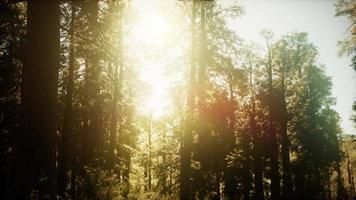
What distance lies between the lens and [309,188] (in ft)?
97.7

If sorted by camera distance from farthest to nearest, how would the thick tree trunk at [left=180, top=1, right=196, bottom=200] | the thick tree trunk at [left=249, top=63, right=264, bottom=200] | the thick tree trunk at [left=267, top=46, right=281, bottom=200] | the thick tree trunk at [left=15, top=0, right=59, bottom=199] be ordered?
the thick tree trunk at [left=267, top=46, right=281, bottom=200]
the thick tree trunk at [left=249, top=63, right=264, bottom=200]
the thick tree trunk at [left=180, top=1, right=196, bottom=200]
the thick tree trunk at [left=15, top=0, right=59, bottom=199]

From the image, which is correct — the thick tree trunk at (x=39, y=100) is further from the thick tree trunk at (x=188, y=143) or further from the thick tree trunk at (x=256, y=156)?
the thick tree trunk at (x=256, y=156)

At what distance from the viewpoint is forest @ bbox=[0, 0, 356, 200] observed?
6.02m

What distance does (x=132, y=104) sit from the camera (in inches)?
1059

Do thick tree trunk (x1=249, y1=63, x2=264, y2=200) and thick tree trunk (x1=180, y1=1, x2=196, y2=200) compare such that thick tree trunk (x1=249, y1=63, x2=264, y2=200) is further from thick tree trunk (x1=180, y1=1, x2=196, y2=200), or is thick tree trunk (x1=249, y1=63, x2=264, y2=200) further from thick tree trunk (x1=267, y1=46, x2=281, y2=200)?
thick tree trunk (x1=180, y1=1, x2=196, y2=200)

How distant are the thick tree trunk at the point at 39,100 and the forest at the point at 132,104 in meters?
0.02

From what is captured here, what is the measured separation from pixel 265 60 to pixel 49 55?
26.4 m

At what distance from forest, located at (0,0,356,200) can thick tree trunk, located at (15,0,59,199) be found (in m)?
0.02

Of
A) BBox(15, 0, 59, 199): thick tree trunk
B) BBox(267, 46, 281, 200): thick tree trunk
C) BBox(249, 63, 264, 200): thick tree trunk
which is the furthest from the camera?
BBox(267, 46, 281, 200): thick tree trunk

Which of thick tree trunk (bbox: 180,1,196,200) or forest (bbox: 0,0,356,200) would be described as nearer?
forest (bbox: 0,0,356,200)

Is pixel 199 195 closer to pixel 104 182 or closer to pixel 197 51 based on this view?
pixel 104 182

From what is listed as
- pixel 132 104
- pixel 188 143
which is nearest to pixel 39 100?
→ pixel 188 143

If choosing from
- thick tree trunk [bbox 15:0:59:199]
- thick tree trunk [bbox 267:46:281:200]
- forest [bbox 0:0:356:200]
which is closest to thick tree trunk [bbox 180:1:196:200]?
forest [bbox 0:0:356:200]

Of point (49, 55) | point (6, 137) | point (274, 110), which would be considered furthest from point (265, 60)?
point (49, 55)
